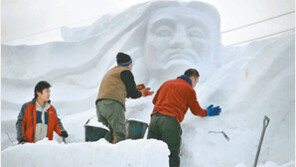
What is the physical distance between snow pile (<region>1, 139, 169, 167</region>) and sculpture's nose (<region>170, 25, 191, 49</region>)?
253cm

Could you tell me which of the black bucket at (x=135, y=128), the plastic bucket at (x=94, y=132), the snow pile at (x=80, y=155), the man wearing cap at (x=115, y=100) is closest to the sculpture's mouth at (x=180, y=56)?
the man wearing cap at (x=115, y=100)

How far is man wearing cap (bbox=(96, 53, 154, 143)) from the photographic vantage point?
7.82ft

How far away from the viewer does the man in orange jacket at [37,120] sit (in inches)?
97.7

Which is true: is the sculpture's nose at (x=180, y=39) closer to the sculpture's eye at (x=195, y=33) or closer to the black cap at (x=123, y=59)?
the sculpture's eye at (x=195, y=33)

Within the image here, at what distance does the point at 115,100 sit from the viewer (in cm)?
246

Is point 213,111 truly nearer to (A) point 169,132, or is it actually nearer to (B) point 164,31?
(A) point 169,132

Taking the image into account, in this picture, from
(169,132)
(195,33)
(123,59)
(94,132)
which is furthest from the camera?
(195,33)

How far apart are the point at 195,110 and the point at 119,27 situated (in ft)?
8.79

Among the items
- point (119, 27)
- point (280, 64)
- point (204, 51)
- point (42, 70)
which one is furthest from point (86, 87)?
point (280, 64)

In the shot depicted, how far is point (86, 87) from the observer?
4.52 meters

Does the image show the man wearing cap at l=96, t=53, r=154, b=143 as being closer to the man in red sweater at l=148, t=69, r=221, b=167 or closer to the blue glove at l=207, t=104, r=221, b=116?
the man in red sweater at l=148, t=69, r=221, b=167

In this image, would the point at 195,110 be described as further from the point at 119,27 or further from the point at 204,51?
the point at 119,27

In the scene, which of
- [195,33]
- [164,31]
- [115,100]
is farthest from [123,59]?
[195,33]

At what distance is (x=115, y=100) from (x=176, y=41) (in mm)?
1854
